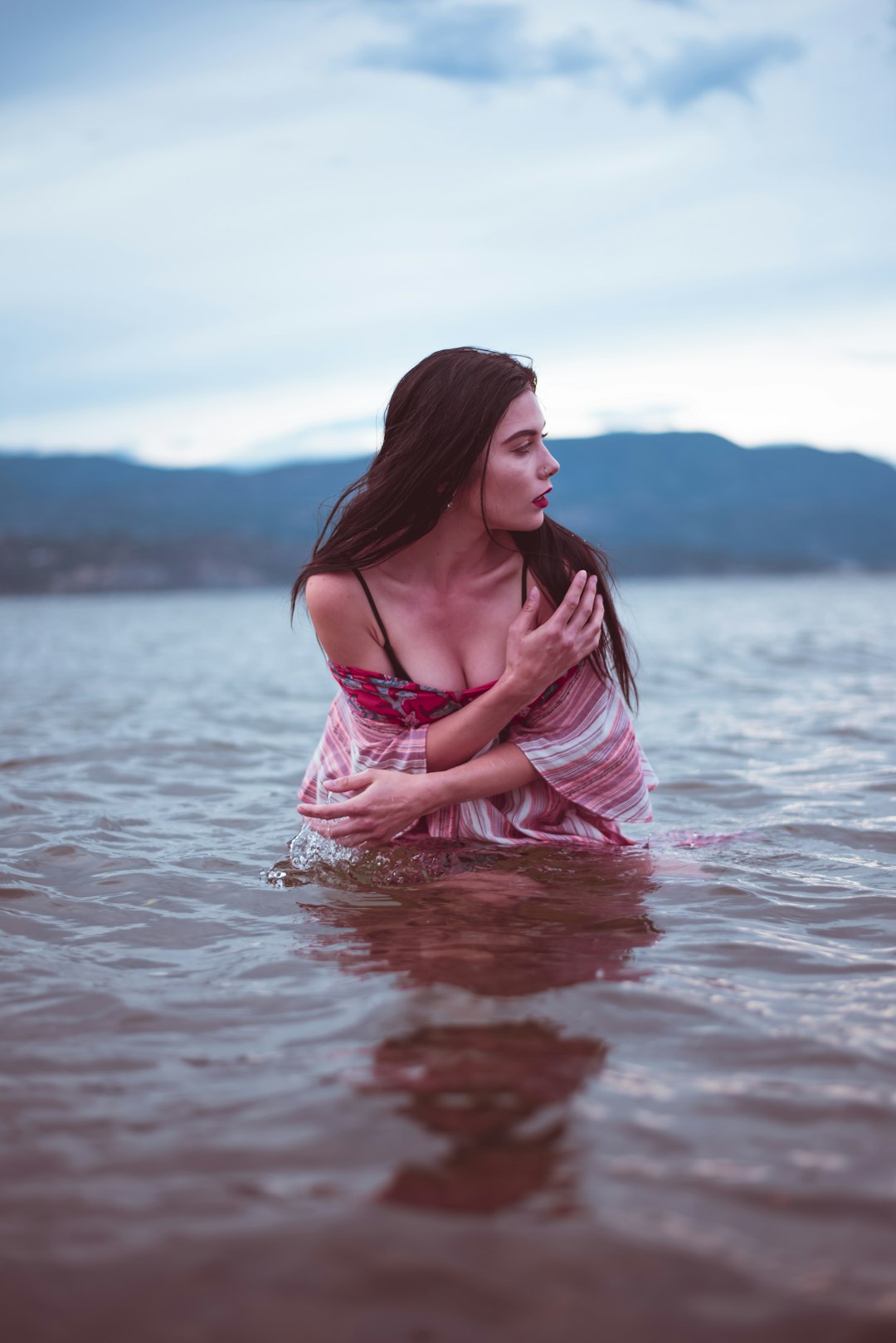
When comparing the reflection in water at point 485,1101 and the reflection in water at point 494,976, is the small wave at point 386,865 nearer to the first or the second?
the reflection in water at point 494,976

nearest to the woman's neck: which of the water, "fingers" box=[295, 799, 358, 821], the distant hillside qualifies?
"fingers" box=[295, 799, 358, 821]

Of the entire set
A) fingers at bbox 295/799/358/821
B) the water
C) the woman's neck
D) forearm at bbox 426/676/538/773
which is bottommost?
the water

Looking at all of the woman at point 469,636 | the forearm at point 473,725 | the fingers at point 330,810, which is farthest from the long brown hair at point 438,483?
the fingers at point 330,810

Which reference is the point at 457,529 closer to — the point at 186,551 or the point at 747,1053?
the point at 747,1053

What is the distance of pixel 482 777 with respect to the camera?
398 centimetres

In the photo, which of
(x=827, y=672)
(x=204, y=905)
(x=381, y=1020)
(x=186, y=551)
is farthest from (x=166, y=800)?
(x=186, y=551)

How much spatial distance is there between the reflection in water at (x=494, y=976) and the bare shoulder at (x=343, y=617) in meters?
0.80

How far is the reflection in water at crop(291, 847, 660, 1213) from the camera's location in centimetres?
193

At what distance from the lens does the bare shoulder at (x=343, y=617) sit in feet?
13.2

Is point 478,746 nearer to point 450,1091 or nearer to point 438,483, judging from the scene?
point 438,483

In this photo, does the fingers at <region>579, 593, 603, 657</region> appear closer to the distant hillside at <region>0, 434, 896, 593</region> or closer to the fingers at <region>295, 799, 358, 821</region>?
the fingers at <region>295, 799, 358, 821</region>

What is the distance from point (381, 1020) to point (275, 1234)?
0.82m

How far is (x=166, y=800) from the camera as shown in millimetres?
5934

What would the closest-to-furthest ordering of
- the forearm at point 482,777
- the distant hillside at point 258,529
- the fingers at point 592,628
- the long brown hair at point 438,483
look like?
the long brown hair at point 438,483
the fingers at point 592,628
the forearm at point 482,777
the distant hillside at point 258,529
